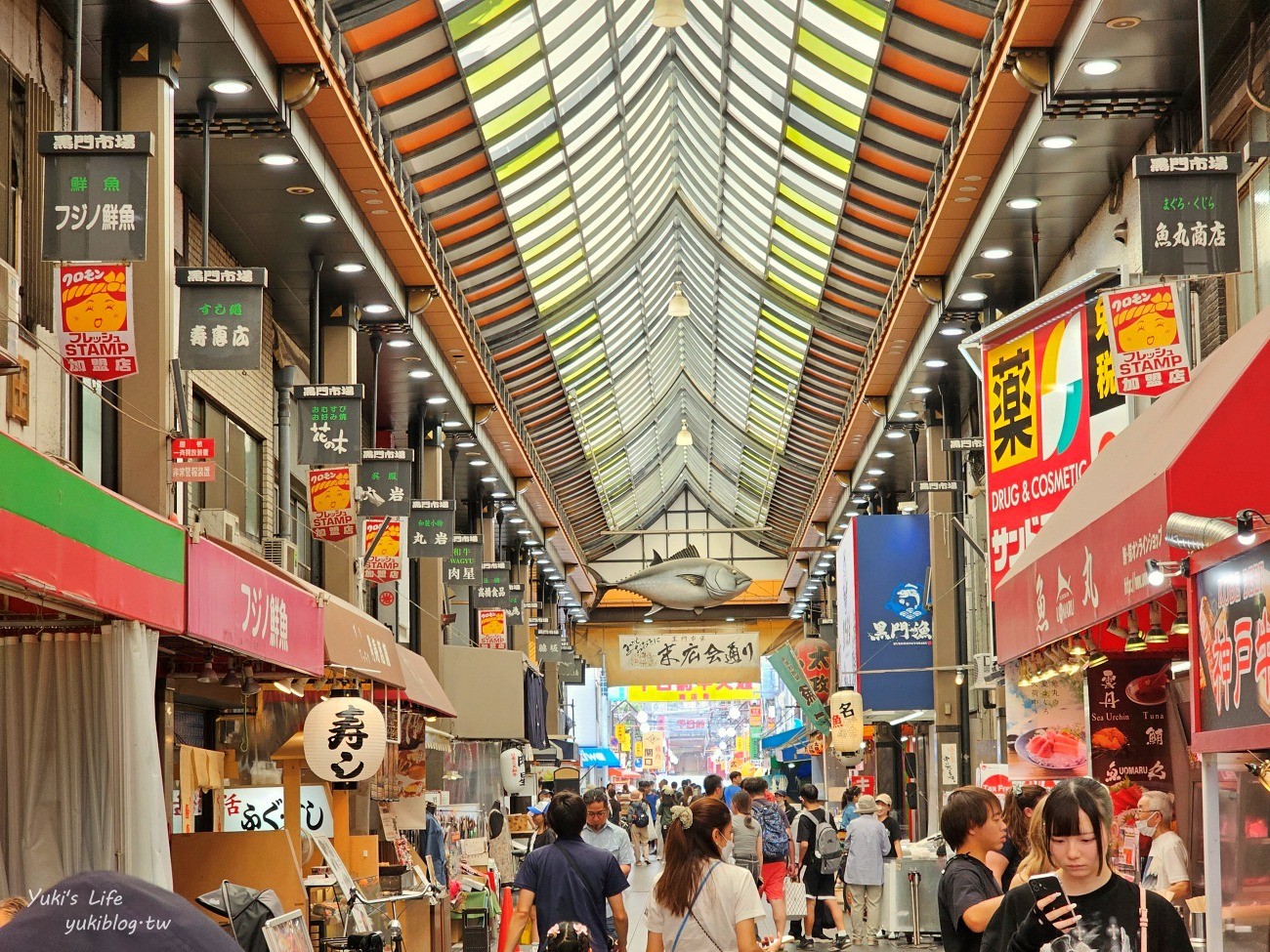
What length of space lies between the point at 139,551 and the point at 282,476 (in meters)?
6.88

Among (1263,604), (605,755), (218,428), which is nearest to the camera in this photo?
(1263,604)

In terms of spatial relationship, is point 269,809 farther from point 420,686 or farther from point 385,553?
point 385,553

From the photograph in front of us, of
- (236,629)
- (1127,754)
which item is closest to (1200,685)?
(1127,754)

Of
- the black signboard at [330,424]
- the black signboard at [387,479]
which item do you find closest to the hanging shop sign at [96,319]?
the black signboard at [330,424]

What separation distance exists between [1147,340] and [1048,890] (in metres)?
6.06

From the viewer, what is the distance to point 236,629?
8805 mm

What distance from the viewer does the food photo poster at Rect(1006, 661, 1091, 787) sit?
11.3 m

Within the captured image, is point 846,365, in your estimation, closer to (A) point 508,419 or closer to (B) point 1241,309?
(A) point 508,419

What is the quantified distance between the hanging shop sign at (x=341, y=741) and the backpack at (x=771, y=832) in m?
4.23

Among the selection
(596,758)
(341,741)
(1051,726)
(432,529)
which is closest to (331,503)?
(341,741)

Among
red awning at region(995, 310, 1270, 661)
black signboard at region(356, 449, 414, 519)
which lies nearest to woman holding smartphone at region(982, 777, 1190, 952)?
red awning at region(995, 310, 1270, 661)

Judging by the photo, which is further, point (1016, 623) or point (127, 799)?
point (1016, 623)

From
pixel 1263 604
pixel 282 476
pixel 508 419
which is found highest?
pixel 508 419

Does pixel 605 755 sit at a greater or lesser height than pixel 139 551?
lesser
